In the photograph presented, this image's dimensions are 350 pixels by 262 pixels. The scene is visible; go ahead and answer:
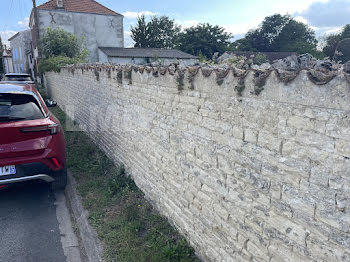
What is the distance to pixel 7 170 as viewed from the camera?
12.6ft

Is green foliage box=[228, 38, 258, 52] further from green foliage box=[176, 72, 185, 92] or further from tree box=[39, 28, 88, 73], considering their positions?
green foliage box=[176, 72, 185, 92]

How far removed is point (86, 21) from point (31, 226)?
84.7ft

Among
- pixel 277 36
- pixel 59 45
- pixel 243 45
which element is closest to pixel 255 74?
pixel 59 45

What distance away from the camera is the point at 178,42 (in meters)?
46.8

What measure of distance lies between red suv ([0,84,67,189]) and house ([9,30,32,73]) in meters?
29.4

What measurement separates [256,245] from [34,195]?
4.04 m

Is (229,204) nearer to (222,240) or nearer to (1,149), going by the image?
(222,240)

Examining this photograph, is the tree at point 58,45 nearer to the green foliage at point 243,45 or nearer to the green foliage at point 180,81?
the green foliage at point 180,81

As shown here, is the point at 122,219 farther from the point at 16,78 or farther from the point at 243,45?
the point at 243,45

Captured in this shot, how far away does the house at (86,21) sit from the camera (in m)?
23.9

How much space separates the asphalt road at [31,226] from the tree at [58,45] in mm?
15692

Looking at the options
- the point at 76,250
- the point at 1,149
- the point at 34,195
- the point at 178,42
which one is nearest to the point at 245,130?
the point at 76,250

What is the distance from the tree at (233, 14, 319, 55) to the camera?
1898 inches

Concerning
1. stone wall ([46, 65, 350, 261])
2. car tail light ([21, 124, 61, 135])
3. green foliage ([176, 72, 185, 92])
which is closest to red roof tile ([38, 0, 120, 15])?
car tail light ([21, 124, 61, 135])
